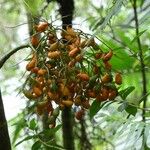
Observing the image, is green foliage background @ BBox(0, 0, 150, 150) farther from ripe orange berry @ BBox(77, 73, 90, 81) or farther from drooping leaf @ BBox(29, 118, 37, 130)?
Answer: ripe orange berry @ BBox(77, 73, 90, 81)

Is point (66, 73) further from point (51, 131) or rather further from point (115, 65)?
point (115, 65)

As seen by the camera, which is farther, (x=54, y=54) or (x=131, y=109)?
(x=131, y=109)

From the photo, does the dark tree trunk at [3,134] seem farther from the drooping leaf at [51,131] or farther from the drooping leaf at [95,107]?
the drooping leaf at [95,107]

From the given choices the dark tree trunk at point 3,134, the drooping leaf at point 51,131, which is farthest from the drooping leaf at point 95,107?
the dark tree trunk at point 3,134

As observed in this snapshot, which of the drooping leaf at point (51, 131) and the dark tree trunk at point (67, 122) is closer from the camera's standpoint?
the drooping leaf at point (51, 131)

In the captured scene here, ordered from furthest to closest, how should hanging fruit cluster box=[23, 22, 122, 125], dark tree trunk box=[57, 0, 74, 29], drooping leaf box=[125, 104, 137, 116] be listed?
dark tree trunk box=[57, 0, 74, 29], drooping leaf box=[125, 104, 137, 116], hanging fruit cluster box=[23, 22, 122, 125]

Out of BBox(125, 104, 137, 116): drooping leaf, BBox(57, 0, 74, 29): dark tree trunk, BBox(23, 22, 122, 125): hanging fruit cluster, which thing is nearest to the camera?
BBox(23, 22, 122, 125): hanging fruit cluster

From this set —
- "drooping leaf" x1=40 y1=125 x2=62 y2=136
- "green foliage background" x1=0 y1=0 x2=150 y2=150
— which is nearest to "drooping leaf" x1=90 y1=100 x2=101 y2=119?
"green foliage background" x1=0 y1=0 x2=150 y2=150

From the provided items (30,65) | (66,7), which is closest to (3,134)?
(30,65)
